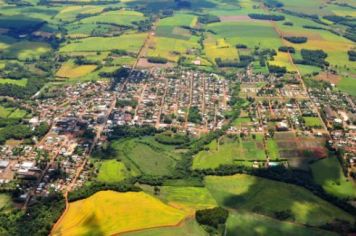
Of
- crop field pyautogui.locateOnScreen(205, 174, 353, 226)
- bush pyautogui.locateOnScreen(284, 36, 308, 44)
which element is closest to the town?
crop field pyautogui.locateOnScreen(205, 174, 353, 226)

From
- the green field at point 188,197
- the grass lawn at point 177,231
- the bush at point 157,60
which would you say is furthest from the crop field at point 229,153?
the bush at point 157,60

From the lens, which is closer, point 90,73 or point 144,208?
point 144,208

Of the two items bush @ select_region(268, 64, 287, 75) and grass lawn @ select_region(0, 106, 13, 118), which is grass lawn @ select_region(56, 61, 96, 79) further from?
bush @ select_region(268, 64, 287, 75)

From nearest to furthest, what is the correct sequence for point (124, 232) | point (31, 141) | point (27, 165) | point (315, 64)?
point (124, 232) < point (27, 165) < point (31, 141) < point (315, 64)

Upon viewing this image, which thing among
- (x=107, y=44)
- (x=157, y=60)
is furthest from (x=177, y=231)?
(x=107, y=44)

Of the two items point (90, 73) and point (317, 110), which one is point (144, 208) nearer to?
point (317, 110)

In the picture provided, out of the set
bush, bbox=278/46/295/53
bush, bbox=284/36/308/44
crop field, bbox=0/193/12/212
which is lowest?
crop field, bbox=0/193/12/212

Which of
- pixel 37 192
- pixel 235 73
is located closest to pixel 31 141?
pixel 37 192
